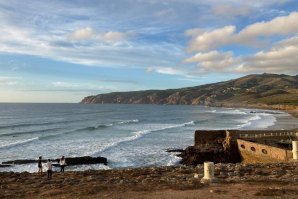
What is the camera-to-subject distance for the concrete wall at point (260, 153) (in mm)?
24380

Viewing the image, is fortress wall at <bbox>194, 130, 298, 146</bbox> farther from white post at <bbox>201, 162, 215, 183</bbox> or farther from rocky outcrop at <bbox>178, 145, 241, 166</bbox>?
white post at <bbox>201, 162, 215, 183</bbox>

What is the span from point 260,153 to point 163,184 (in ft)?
50.2

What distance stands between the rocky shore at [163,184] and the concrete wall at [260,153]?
5.31 meters

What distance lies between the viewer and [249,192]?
516 inches

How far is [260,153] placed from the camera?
28.1m

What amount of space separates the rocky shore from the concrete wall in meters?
5.31

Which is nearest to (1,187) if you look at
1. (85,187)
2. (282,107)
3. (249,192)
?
(85,187)

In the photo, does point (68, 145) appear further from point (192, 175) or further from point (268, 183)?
A: point (268, 183)

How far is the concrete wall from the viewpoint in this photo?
24380 mm

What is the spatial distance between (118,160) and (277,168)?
18.6 m

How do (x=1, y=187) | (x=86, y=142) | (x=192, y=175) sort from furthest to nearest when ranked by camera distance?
(x=86, y=142) → (x=192, y=175) → (x=1, y=187)

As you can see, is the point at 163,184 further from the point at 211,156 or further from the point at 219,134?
the point at 219,134

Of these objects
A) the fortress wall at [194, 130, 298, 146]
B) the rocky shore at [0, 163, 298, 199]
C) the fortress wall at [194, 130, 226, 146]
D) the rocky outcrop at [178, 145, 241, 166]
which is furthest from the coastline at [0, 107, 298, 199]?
the fortress wall at [194, 130, 226, 146]

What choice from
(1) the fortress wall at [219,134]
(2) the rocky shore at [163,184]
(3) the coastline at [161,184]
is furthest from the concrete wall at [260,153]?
(3) the coastline at [161,184]
